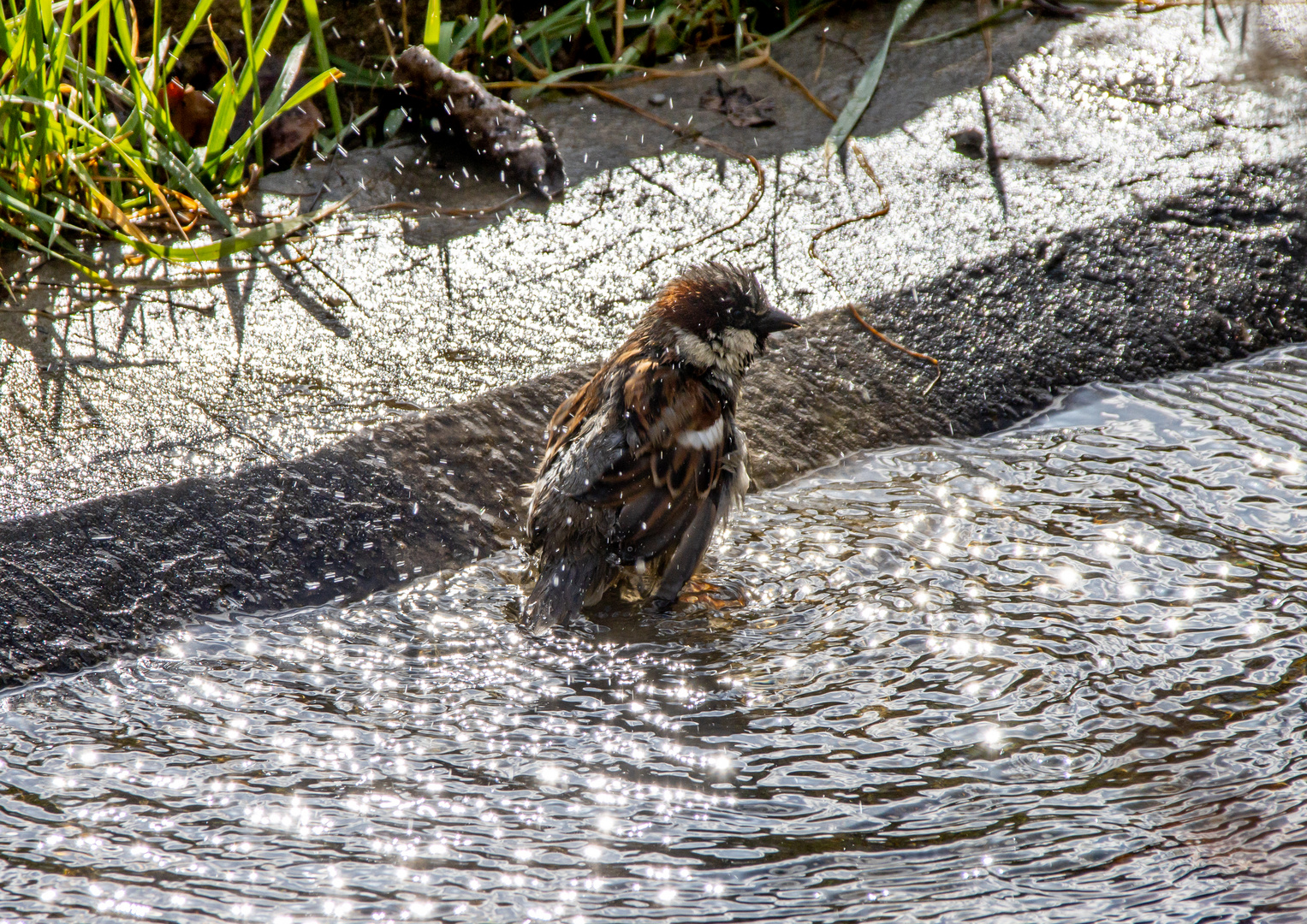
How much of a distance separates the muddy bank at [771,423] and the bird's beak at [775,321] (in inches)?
14.0

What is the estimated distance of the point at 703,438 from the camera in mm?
3213

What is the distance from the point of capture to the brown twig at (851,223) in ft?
12.8

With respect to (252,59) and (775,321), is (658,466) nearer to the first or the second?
(775,321)

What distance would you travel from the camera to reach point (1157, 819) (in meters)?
2.29

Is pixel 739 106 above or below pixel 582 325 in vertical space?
above

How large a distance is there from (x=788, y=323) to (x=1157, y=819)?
166 centimetres

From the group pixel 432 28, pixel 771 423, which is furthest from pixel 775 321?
pixel 432 28

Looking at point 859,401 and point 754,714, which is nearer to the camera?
point 754,714

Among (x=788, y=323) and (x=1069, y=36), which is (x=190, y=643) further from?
(x=1069, y=36)

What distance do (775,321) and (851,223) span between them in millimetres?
1033

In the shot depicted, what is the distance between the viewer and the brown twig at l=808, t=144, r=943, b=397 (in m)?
3.89

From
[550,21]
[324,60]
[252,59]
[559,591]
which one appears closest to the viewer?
[559,591]

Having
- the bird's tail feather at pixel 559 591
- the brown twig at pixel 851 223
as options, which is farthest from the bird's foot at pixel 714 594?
the brown twig at pixel 851 223

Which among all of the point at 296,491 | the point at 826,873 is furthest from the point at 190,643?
the point at 826,873
